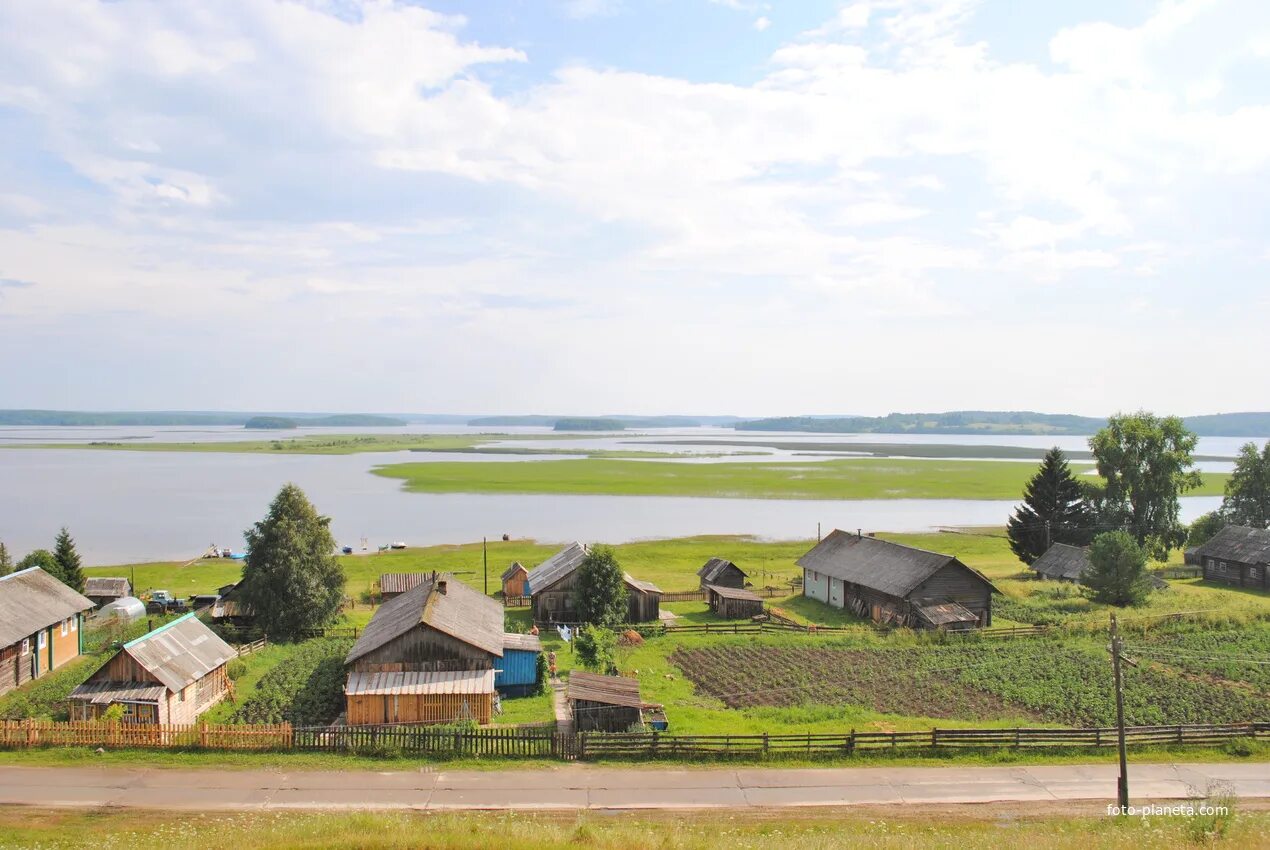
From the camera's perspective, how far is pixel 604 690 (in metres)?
28.9

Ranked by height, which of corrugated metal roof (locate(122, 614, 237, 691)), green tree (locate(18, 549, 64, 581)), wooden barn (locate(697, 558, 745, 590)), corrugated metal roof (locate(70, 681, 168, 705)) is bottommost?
wooden barn (locate(697, 558, 745, 590))

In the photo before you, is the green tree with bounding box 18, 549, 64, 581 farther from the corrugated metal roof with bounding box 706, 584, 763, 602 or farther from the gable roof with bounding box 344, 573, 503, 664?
the corrugated metal roof with bounding box 706, 584, 763, 602

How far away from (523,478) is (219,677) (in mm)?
103590

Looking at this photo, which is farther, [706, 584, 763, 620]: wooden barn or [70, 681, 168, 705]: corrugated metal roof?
[706, 584, 763, 620]: wooden barn

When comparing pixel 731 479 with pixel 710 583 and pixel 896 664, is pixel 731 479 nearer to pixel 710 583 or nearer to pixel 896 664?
pixel 710 583

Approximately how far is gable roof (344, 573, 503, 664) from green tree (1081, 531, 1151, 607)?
1412 inches

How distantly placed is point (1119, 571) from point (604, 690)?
117 feet

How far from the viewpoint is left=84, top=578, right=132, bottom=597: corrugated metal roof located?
1971 inches

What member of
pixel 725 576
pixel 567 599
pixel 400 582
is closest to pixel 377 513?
pixel 400 582

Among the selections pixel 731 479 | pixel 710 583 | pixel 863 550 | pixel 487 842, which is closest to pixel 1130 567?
pixel 863 550

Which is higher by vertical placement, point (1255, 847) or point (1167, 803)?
point (1255, 847)

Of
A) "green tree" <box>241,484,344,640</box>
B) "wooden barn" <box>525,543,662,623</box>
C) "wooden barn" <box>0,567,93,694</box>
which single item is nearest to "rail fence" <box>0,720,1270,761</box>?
"wooden barn" <box>0,567,93,694</box>

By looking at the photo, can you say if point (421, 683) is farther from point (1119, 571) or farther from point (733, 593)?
point (1119, 571)

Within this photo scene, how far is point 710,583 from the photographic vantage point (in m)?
53.2
